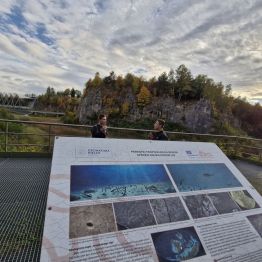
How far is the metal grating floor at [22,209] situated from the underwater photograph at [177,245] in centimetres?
109

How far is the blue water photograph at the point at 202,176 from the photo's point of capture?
3.33 m

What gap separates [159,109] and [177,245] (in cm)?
7262

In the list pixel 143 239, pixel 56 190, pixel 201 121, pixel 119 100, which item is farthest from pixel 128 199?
pixel 119 100

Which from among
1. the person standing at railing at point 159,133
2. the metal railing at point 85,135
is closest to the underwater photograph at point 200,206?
the person standing at railing at point 159,133

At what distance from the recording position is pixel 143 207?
2768 millimetres

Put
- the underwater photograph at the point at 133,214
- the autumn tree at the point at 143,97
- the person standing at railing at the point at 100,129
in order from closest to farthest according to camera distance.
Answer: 1. the underwater photograph at the point at 133,214
2. the person standing at railing at the point at 100,129
3. the autumn tree at the point at 143,97

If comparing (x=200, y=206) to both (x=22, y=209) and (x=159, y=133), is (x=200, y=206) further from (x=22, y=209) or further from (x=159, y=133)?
(x=159, y=133)

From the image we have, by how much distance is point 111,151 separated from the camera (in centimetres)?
340

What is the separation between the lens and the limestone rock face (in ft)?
224

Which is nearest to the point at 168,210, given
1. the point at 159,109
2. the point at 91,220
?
the point at 91,220

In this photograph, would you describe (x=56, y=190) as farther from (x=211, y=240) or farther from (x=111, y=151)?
(x=211, y=240)

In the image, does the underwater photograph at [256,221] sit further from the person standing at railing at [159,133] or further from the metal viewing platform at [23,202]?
the person standing at railing at [159,133]

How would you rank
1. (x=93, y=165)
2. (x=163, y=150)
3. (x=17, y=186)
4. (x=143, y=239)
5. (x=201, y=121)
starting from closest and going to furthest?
(x=143, y=239), (x=93, y=165), (x=163, y=150), (x=17, y=186), (x=201, y=121)

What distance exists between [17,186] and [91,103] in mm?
80232
